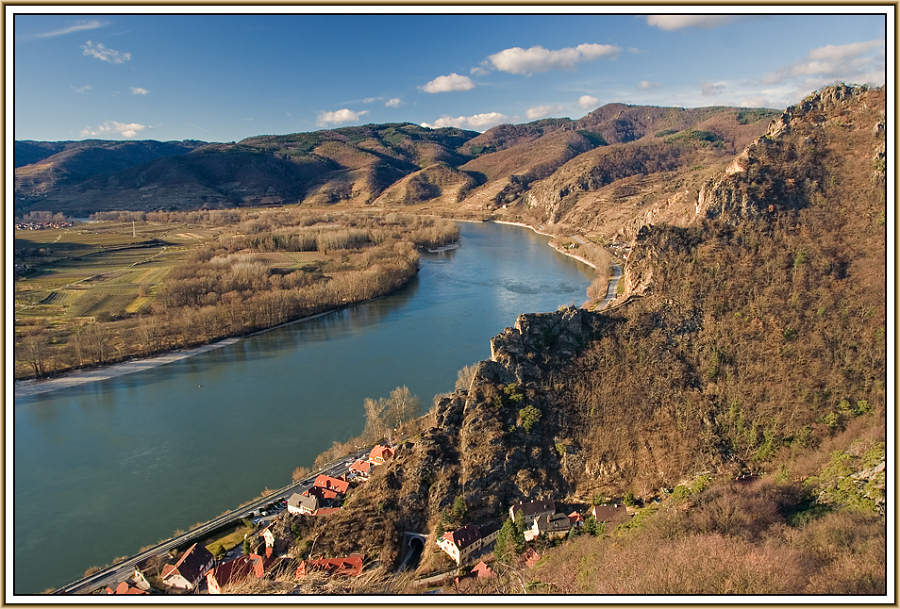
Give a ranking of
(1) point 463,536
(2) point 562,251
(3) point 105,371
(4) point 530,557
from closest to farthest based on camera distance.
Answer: (4) point 530,557, (1) point 463,536, (3) point 105,371, (2) point 562,251

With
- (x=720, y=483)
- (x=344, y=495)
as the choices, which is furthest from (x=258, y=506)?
(x=720, y=483)

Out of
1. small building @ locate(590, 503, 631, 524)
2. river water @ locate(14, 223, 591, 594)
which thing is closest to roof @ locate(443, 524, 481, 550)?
small building @ locate(590, 503, 631, 524)

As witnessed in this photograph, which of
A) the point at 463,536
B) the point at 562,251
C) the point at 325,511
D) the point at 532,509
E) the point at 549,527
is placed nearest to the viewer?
the point at 463,536

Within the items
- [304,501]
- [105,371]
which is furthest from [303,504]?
[105,371]

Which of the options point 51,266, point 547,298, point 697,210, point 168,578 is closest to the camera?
point 168,578

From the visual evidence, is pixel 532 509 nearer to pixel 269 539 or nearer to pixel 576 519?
pixel 576 519

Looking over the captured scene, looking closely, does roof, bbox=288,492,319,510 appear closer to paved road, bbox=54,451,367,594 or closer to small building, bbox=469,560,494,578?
paved road, bbox=54,451,367,594

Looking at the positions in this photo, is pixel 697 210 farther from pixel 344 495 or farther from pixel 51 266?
pixel 51 266
